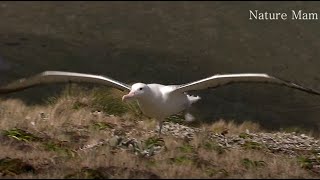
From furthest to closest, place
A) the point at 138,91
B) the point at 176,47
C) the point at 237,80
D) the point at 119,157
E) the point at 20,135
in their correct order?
the point at 176,47 < the point at 138,91 < the point at 20,135 < the point at 237,80 < the point at 119,157

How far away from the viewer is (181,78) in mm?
21922

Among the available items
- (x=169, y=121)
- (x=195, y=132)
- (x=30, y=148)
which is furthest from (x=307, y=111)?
(x=30, y=148)

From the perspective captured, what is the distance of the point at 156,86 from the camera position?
9.78m

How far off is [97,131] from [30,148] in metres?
1.78

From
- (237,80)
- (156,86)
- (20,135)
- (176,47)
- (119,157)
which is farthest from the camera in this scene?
(176,47)

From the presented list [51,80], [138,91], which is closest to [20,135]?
[51,80]

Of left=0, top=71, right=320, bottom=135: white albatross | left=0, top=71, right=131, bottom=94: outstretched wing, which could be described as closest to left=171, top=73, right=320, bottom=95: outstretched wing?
left=0, top=71, right=320, bottom=135: white albatross

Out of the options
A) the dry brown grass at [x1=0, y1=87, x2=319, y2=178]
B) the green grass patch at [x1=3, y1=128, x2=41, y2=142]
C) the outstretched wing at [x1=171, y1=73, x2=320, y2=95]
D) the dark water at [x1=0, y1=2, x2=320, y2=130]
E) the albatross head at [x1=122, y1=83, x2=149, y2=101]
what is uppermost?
the dark water at [x1=0, y1=2, x2=320, y2=130]

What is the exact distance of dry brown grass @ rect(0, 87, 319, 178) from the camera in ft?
22.7

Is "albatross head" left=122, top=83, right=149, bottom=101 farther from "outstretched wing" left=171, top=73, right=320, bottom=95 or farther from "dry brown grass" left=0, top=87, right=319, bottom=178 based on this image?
"dry brown grass" left=0, top=87, right=319, bottom=178

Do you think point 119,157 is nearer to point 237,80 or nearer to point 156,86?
point 237,80

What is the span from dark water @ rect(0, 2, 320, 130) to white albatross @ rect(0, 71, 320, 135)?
27.0ft

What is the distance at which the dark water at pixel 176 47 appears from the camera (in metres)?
20.4

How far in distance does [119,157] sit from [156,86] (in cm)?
230
